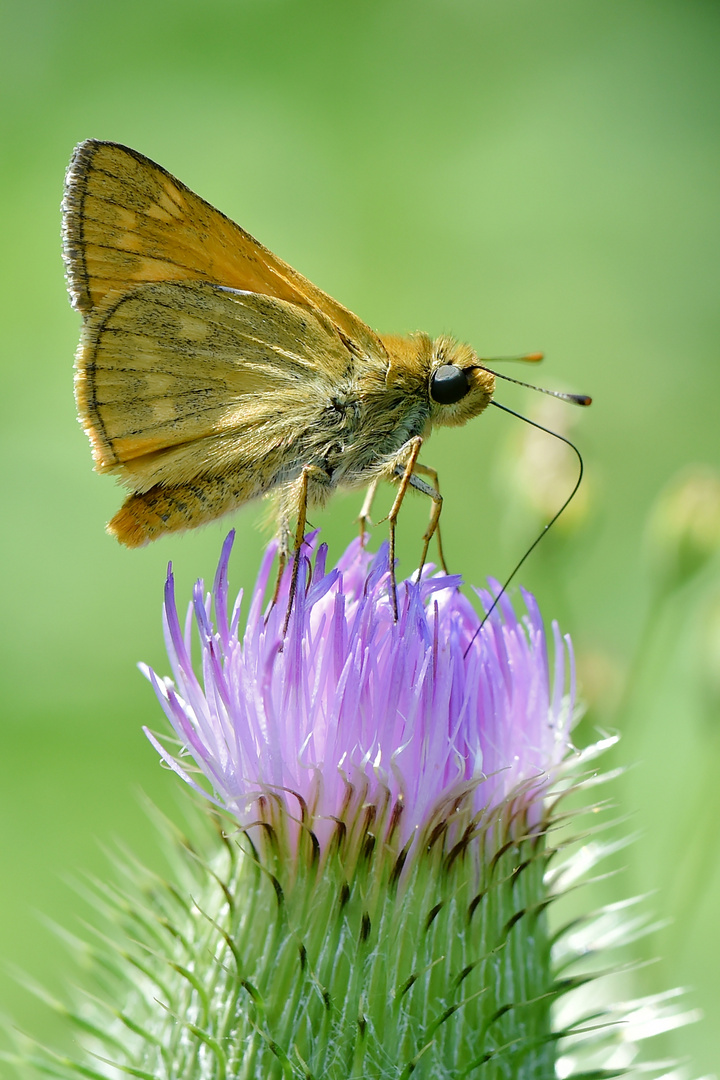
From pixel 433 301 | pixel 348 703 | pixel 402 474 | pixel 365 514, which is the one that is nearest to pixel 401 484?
pixel 402 474

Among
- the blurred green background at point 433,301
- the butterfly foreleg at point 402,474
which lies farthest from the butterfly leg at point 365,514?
the blurred green background at point 433,301

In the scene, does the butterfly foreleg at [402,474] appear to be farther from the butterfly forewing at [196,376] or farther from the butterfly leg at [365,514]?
the butterfly forewing at [196,376]

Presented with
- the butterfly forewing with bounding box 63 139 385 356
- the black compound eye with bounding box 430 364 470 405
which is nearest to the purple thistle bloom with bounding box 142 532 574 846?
the black compound eye with bounding box 430 364 470 405

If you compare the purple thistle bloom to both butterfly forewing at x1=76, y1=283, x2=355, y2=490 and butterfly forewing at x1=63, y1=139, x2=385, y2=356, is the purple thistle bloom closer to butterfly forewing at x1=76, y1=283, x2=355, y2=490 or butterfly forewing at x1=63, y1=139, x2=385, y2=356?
butterfly forewing at x1=76, y1=283, x2=355, y2=490

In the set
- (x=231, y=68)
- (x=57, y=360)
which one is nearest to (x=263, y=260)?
(x=57, y=360)

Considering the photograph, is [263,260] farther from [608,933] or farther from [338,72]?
[338,72]

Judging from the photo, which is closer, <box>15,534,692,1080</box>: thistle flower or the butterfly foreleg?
<box>15,534,692,1080</box>: thistle flower
